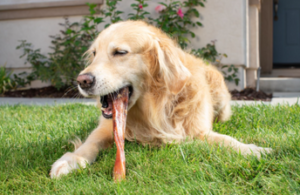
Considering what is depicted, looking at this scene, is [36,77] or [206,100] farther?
[36,77]

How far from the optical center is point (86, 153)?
1985 millimetres

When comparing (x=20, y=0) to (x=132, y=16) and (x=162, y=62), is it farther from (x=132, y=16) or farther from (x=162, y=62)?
(x=162, y=62)

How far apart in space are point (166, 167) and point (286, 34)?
255 inches

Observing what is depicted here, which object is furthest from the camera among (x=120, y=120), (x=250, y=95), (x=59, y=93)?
(x=59, y=93)

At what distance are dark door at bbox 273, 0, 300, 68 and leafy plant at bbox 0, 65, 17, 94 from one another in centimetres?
597

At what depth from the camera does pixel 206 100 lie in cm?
256

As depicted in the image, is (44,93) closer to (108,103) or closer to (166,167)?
(108,103)

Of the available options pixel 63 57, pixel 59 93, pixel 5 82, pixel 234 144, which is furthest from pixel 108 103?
pixel 5 82

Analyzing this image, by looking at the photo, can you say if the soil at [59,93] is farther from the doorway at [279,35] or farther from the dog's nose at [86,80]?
the dog's nose at [86,80]

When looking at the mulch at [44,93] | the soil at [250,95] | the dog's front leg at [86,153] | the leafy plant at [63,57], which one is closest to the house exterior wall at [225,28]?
the soil at [250,95]

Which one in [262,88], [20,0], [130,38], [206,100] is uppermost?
[20,0]

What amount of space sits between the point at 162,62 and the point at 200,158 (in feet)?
2.57

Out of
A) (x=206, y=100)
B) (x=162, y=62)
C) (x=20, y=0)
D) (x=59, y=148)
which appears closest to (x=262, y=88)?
(x=206, y=100)

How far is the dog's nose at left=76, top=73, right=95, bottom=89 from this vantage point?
73.4 inches
